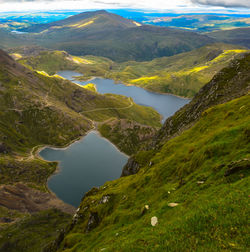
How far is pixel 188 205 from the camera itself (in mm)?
33844

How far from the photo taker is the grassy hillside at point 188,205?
83.4 feet

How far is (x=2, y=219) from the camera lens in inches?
6708

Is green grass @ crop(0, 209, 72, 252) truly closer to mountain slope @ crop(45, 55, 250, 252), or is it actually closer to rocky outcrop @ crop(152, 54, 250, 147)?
Answer: mountain slope @ crop(45, 55, 250, 252)

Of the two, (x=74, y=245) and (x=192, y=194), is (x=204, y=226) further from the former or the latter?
(x=74, y=245)

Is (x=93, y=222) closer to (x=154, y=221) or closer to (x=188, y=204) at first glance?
(x=154, y=221)

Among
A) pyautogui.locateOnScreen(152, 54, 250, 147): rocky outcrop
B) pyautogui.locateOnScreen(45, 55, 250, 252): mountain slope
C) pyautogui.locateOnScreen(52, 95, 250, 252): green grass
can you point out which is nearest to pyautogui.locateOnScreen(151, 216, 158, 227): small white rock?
pyautogui.locateOnScreen(45, 55, 250, 252): mountain slope

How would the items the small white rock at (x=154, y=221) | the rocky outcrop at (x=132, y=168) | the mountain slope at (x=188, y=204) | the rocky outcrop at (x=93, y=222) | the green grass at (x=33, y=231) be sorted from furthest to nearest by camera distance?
the green grass at (x=33, y=231) → the rocky outcrop at (x=132, y=168) → the rocky outcrop at (x=93, y=222) → the small white rock at (x=154, y=221) → the mountain slope at (x=188, y=204)

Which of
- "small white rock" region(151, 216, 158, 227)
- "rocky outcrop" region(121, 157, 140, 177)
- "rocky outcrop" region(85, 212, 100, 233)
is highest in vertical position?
"small white rock" region(151, 216, 158, 227)

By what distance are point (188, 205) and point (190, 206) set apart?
0.99 meters

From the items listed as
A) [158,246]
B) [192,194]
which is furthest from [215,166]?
[158,246]

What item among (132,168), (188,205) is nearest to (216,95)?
(132,168)

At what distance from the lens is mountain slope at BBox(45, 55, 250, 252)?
2559cm

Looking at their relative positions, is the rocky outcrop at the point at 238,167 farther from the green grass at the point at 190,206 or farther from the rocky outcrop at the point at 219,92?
the rocky outcrop at the point at 219,92

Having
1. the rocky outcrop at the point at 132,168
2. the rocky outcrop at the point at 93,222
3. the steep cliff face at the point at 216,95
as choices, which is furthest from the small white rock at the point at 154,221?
the steep cliff face at the point at 216,95
